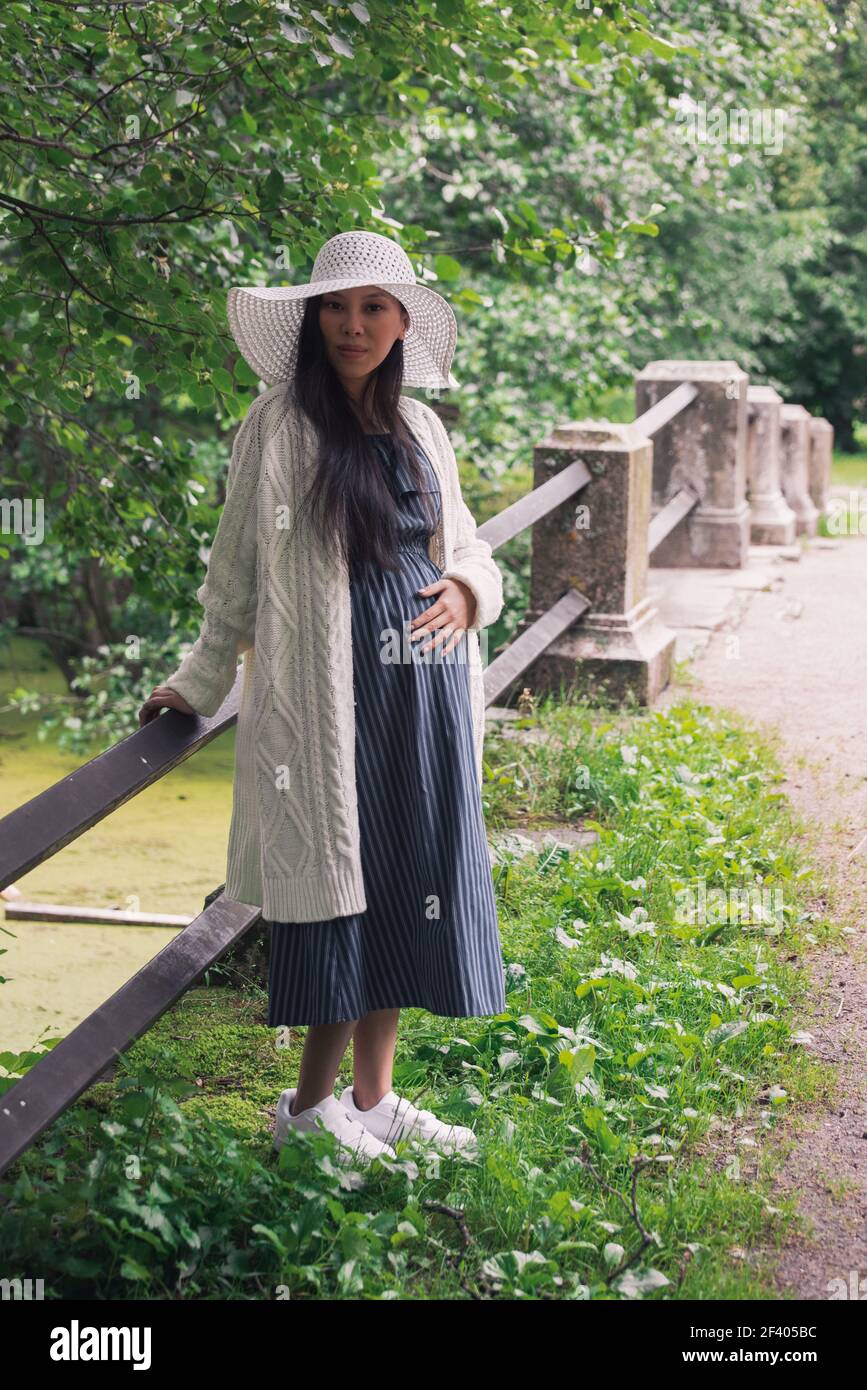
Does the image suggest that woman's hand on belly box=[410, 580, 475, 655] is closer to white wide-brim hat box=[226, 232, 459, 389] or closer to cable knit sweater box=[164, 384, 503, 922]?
cable knit sweater box=[164, 384, 503, 922]

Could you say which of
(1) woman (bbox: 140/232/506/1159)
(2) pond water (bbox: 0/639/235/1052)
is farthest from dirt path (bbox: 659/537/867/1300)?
(2) pond water (bbox: 0/639/235/1052)

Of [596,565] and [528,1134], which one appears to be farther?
[596,565]

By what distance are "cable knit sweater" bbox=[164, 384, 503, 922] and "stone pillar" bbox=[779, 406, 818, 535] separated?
819cm

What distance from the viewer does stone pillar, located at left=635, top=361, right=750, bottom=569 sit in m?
8.16

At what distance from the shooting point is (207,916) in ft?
10.6

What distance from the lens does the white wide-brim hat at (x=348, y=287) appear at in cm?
274

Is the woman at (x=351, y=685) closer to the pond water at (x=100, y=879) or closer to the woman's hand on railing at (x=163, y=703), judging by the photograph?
the woman's hand on railing at (x=163, y=703)

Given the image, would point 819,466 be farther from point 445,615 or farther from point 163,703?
point 163,703

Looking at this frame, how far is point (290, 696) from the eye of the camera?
2684 mm

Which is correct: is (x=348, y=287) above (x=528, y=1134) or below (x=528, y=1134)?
above

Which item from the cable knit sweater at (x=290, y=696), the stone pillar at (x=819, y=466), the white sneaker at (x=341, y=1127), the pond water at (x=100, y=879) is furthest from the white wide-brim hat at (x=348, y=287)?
the stone pillar at (x=819, y=466)

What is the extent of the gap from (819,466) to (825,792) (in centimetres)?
695

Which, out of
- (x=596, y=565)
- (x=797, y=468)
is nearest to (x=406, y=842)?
(x=596, y=565)

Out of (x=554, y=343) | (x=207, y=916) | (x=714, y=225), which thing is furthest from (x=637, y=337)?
(x=207, y=916)
